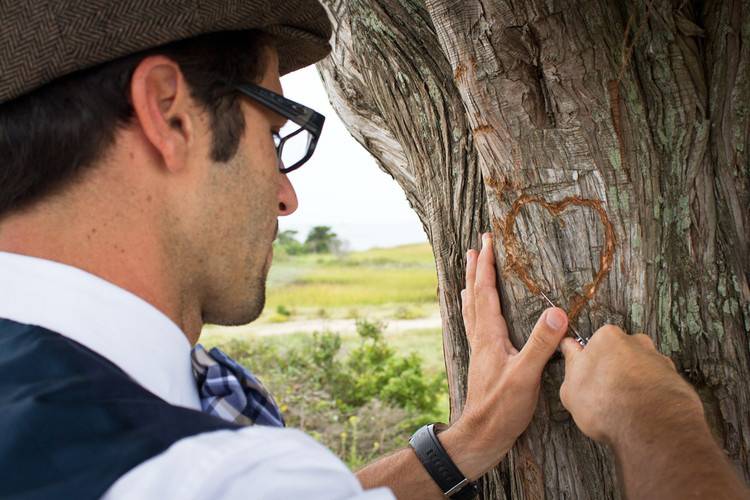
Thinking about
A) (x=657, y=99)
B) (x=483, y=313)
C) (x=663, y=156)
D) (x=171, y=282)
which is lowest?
(x=483, y=313)

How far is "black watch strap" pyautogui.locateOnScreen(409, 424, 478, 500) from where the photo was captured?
2.15 m

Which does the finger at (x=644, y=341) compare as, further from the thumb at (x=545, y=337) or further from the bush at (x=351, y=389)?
the bush at (x=351, y=389)

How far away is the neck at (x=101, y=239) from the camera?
1.30m

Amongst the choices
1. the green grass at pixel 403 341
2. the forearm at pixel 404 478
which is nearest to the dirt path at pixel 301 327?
the green grass at pixel 403 341

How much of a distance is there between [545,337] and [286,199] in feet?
2.47

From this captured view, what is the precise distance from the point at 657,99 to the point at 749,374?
80 centimetres

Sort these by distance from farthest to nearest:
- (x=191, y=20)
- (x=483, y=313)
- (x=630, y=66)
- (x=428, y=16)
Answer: (x=428, y=16) → (x=483, y=313) → (x=630, y=66) → (x=191, y=20)

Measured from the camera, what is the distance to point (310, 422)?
273 inches

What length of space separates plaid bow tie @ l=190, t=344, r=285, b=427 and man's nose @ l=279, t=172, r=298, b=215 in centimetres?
39

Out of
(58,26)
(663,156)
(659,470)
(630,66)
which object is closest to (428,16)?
(630,66)

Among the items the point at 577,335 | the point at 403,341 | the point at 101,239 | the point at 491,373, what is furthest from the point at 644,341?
the point at 403,341

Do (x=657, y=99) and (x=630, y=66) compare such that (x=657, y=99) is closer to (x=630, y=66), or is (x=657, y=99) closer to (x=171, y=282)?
(x=630, y=66)

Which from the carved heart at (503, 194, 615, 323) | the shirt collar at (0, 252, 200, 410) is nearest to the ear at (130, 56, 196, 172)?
the shirt collar at (0, 252, 200, 410)

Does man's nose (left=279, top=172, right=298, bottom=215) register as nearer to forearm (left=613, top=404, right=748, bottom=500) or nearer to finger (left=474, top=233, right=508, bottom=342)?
finger (left=474, top=233, right=508, bottom=342)
